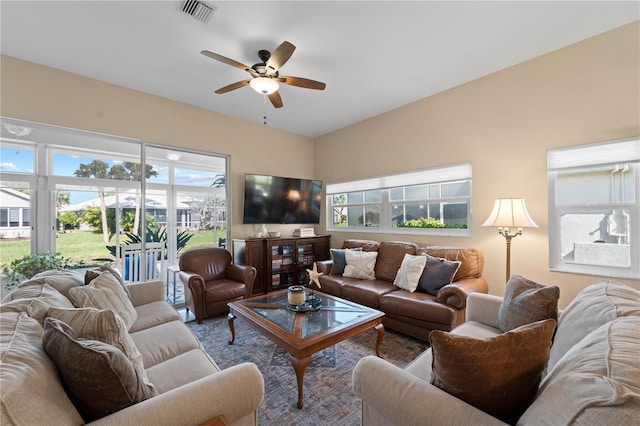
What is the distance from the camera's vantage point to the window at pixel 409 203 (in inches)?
135

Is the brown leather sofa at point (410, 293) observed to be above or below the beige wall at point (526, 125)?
below

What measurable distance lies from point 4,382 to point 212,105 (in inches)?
151

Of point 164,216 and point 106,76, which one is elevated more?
point 106,76

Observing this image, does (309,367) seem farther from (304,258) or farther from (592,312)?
(304,258)

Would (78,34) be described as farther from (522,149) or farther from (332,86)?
(522,149)

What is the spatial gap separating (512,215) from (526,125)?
3.49 ft

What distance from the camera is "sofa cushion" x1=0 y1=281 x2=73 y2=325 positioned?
121 centimetres

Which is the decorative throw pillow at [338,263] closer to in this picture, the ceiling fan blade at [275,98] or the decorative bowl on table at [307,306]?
the decorative bowl on table at [307,306]

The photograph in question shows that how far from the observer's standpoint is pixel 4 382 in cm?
73

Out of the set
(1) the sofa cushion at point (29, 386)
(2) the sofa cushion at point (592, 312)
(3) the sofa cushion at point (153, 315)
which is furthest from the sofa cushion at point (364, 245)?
(1) the sofa cushion at point (29, 386)

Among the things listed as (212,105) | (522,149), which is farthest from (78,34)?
(522,149)

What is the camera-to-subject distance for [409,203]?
397 centimetres

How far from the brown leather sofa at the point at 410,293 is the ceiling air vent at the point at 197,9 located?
10.1 feet

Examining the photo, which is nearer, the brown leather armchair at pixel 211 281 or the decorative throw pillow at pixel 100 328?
the decorative throw pillow at pixel 100 328
